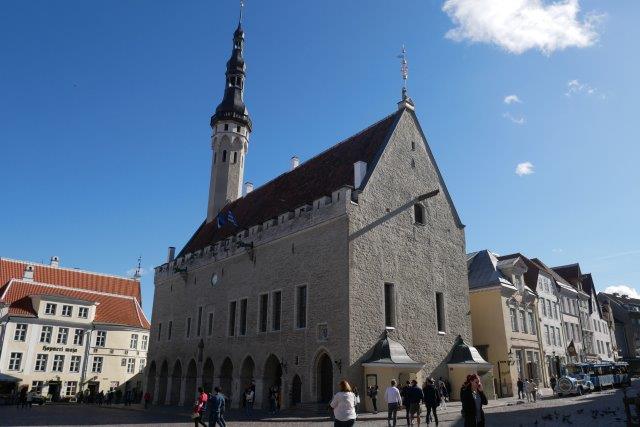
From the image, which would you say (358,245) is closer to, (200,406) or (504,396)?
(200,406)

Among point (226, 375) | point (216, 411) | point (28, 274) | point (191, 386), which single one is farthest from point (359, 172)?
point (28, 274)

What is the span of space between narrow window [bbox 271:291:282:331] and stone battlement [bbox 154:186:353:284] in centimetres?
291

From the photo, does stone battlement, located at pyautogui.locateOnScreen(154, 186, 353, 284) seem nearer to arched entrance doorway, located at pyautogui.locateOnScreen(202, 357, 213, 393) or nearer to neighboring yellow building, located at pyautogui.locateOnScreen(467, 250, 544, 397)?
arched entrance doorway, located at pyautogui.locateOnScreen(202, 357, 213, 393)

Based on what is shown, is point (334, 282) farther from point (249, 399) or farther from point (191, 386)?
point (191, 386)

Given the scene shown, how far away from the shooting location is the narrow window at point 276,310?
24.2 meters

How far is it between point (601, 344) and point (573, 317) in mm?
9815

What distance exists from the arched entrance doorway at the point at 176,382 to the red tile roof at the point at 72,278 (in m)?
19.4

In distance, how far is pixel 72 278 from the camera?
46.7 m

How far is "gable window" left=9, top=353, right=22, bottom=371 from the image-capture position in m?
37.7

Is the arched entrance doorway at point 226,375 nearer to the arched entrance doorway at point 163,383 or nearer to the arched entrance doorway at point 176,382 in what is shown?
the arched entrance doorway at point 176,382

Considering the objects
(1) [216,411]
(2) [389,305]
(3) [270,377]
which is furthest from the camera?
(3) [270,377]

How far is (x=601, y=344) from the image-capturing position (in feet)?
157

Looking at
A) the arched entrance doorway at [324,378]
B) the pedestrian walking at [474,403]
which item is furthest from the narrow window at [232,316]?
the pedestrian walking at [474,403]

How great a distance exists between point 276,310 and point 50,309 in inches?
1023
